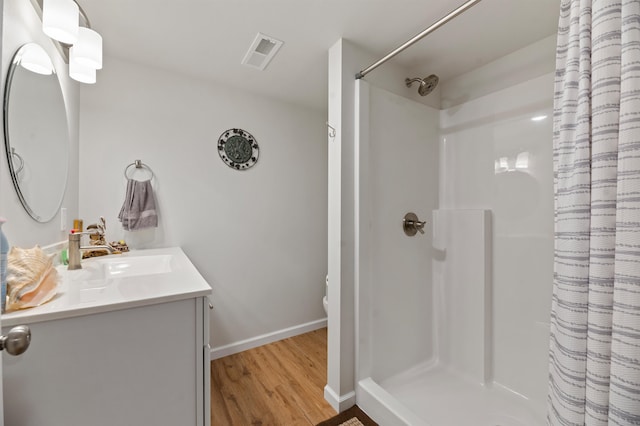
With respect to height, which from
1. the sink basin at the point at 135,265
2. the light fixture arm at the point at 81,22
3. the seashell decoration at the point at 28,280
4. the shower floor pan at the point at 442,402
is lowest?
the shower floor pan at the point at 442,402

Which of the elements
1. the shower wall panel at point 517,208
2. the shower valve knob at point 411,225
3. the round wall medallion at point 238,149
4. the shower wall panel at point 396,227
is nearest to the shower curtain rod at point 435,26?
the shower wall panel at point 396,227

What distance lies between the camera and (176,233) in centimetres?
193

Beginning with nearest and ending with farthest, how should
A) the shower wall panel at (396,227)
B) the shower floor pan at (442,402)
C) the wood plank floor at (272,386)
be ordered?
the shower floor pan at (442,402)
the wood plank floor at (272,386)
the shower wall panel at (396,227)

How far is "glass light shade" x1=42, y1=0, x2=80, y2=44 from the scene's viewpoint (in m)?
0.97

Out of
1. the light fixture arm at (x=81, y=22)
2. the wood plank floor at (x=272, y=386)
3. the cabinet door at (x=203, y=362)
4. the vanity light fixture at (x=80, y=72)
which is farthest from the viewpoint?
the wood plank floor at (x=272, y=386)

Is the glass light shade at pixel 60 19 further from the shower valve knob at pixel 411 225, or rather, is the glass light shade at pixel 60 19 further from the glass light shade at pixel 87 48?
the shower valve knob at pixel 411 225

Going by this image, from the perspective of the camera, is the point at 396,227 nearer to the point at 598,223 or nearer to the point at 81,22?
the point at 598,223

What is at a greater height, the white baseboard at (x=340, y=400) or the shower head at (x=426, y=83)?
the shower head at (x=426, y=83)

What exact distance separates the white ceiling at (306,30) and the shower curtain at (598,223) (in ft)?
2.33

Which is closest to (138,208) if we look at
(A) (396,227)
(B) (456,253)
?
(A) (396,227)

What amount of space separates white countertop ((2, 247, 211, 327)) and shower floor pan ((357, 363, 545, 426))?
1182mm

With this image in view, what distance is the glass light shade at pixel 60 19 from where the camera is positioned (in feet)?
3.18

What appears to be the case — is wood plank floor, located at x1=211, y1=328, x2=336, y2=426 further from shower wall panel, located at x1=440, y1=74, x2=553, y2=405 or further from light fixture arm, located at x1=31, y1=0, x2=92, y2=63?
light fixture arm, located at x1=31, y1=0, x2=92, y2=63

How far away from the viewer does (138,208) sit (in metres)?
1.75
